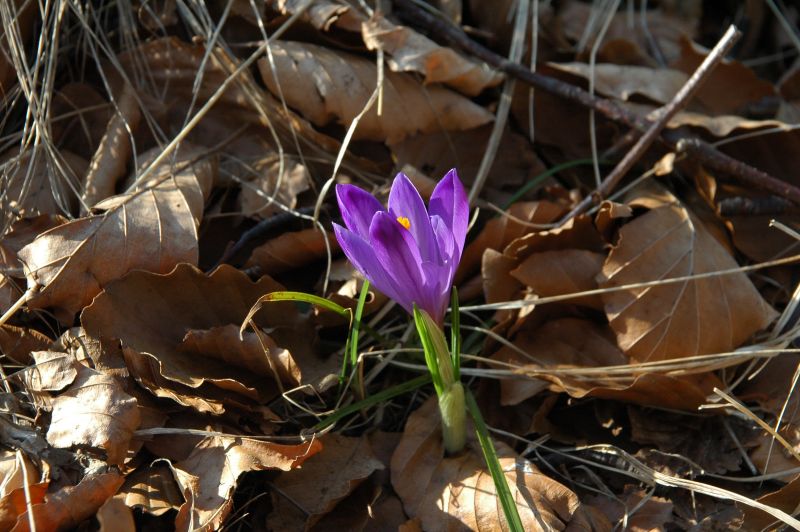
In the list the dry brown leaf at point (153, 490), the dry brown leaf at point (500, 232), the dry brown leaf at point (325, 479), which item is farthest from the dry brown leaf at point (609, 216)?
the dry brown leaf at point (153, 490)

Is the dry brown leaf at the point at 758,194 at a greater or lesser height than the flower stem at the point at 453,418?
greater

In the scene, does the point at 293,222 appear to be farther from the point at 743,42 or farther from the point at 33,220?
the point at 743,42

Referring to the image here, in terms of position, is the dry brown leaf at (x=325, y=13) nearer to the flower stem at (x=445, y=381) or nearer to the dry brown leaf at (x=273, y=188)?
the dry brown leaf at (x=273, y=188)

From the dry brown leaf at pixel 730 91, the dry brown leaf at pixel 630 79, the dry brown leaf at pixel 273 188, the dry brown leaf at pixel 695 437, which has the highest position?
the dry brown leaf at pixel 630 79

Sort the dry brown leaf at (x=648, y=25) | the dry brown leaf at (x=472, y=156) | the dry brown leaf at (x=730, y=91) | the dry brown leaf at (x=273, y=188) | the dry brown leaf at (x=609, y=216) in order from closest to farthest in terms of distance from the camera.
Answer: the dry brown leaf at (x=609, y=216) < the dry brown leaf at (x=273, y=188) < the dry brown leaf at (x=472, y=156) < the dry brown leaf at (x=730, y=91) < the dry brown leaf at (x=648, y=25)

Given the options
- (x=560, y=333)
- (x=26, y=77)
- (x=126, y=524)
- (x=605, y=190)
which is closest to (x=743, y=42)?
(x=605, y=190)

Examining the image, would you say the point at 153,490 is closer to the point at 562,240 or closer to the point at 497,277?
the point at 497,277

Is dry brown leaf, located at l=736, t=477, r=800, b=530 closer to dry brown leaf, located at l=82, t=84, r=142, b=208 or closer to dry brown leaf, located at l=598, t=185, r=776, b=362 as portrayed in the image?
dry brown leaf, located at l=598, t=185, r=776, b=362

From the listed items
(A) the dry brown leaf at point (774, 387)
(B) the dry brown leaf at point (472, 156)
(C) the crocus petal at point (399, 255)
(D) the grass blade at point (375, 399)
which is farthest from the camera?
(B) the dry brown leaf at point (472, 156)
